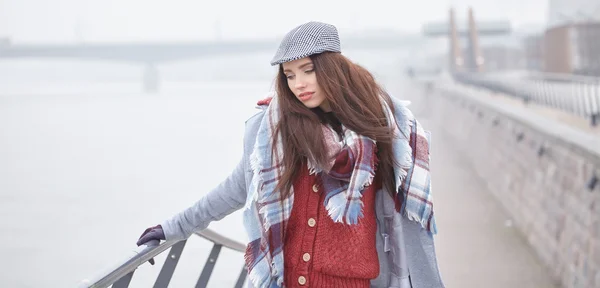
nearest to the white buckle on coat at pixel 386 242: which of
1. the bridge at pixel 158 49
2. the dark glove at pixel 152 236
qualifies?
the dark glove at pixel 152 236

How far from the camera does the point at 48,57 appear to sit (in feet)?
149

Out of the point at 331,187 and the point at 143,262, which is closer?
the point at 331,187

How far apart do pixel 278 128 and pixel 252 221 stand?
0.24 metres

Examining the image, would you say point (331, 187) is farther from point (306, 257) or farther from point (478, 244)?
point (478, 244)

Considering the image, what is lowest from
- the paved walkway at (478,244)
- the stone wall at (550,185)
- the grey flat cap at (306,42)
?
the paved walkway at (478,244)

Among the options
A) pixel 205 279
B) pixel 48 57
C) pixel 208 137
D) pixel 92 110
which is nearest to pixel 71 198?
pixel 208 137

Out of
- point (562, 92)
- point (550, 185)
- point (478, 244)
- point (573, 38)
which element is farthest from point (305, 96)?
point (573, 38)

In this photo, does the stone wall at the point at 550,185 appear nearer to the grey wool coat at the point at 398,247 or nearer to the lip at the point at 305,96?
the grey wool coat at the point at 398,247

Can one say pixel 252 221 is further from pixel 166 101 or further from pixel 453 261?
pixel 166 101

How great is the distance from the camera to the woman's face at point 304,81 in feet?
5.89

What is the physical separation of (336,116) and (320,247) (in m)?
0.32

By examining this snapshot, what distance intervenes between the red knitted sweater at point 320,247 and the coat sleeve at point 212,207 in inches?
8.5

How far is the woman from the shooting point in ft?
5.78

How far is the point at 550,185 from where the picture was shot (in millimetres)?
6348
